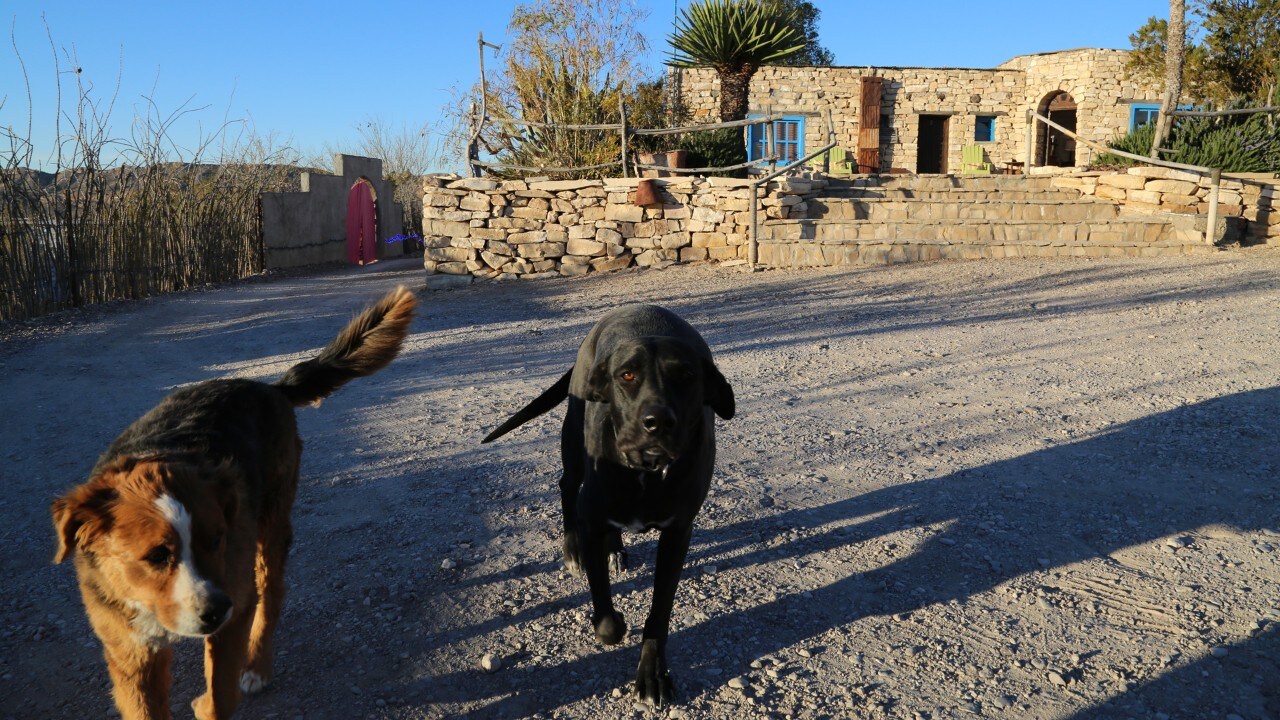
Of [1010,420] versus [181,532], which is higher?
[181,532]

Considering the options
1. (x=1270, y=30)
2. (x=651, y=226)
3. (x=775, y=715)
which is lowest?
(x=775, y=715)

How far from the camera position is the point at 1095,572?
3.36 meters

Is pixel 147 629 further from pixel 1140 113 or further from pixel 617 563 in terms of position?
pixel 1140 113

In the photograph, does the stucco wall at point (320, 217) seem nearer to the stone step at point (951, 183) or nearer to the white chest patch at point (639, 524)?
the stone step at point (951, 183)

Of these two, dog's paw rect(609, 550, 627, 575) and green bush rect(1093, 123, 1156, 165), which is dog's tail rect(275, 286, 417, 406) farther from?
green bush rect(1093, 123, 1156, 165)

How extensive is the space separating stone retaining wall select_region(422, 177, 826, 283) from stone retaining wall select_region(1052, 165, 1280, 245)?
19.9 ft

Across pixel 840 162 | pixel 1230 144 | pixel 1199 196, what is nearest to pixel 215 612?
pixel 1199 196

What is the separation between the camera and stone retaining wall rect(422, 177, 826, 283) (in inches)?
521

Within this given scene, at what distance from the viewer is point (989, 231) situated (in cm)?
1305

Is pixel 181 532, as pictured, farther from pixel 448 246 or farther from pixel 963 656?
pixel 448 246

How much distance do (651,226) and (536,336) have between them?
4.95 metres

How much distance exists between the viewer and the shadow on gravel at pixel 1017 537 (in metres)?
2.67

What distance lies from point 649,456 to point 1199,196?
14306 mm

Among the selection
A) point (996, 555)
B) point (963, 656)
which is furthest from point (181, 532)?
point (996, 555)
